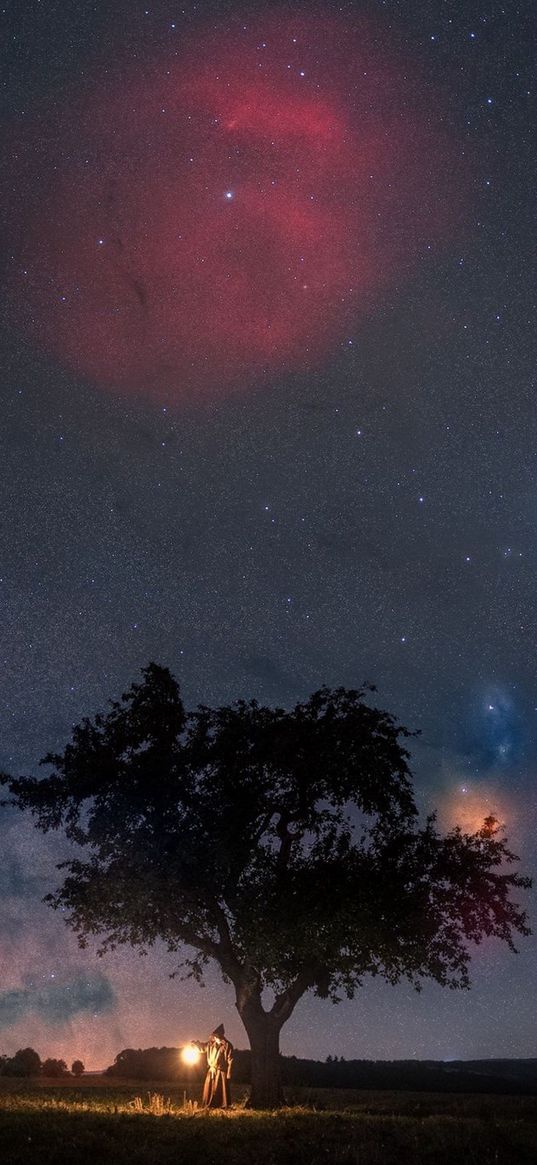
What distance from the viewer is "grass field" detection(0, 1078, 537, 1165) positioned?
1978 cm

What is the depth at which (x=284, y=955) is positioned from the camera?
29.8 m

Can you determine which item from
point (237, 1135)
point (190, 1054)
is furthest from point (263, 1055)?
point (237, 1135)

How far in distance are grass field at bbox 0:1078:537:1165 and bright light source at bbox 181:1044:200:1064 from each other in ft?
4.20

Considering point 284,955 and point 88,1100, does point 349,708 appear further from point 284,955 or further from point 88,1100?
point 88,1100

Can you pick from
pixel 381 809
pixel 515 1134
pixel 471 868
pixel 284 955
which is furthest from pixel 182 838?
pixel 515 1134

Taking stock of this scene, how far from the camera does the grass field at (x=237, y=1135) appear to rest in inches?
779

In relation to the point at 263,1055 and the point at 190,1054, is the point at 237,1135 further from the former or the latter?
the point at 263,1055

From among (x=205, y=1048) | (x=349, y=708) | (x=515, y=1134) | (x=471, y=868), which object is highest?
(x=349, y=708)

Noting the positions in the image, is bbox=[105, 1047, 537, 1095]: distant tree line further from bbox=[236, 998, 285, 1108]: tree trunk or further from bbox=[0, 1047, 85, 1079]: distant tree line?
bbox=[236, 998, 285, 1108]: tree trunk

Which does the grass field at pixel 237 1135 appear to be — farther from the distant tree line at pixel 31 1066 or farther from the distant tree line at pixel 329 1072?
the distant tree line at pixel 31 1066

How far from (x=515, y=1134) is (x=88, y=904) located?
14.9m

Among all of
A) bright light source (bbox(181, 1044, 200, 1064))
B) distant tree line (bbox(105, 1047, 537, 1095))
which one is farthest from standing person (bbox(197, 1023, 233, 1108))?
distant tree line (bbox(105, 1047, 537, 1095))

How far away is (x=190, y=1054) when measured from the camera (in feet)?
94.6

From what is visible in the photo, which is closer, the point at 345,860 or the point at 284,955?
the point at 284,955
